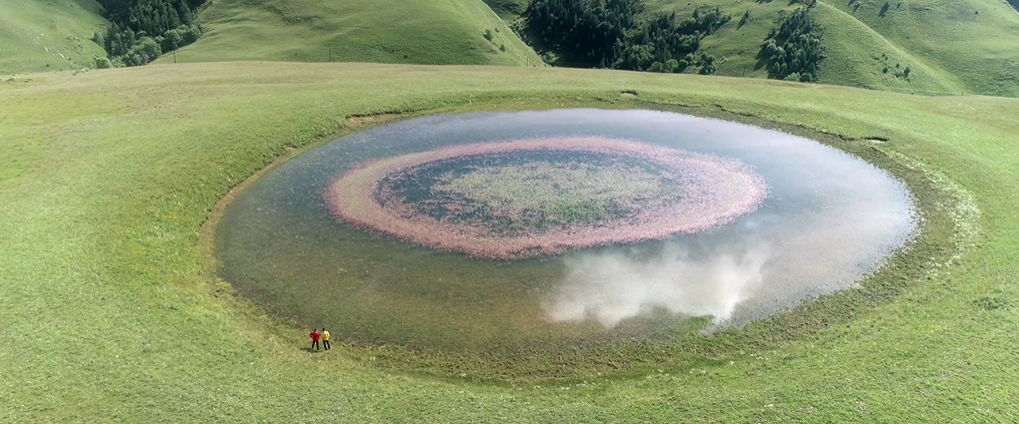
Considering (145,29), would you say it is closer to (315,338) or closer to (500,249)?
(500,249)

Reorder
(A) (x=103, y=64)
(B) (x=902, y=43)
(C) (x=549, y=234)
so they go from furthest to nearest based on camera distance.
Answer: (B) (x=902, y=43) → (A) (x=103, y=64) → (C) (x=549, y=234)

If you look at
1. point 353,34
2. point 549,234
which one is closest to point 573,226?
point 549,234

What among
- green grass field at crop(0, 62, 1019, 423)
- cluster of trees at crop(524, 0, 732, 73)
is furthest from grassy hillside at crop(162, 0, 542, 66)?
green grass field at crop(0, 62, 1019, 423)

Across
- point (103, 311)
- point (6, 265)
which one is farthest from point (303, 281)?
point (6, 265)

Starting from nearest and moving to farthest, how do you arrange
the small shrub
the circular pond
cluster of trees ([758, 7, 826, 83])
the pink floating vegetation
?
the circular pond
the pink floating vegetation
the small shrub
cluster of trees ([758, 7, 826, 83])

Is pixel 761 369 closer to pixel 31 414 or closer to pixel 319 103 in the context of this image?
pixel 31 414

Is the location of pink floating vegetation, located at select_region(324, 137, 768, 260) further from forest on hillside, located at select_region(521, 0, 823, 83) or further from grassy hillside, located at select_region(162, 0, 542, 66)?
forest on hillside, located at select_region(521, 0, 823, 83)
